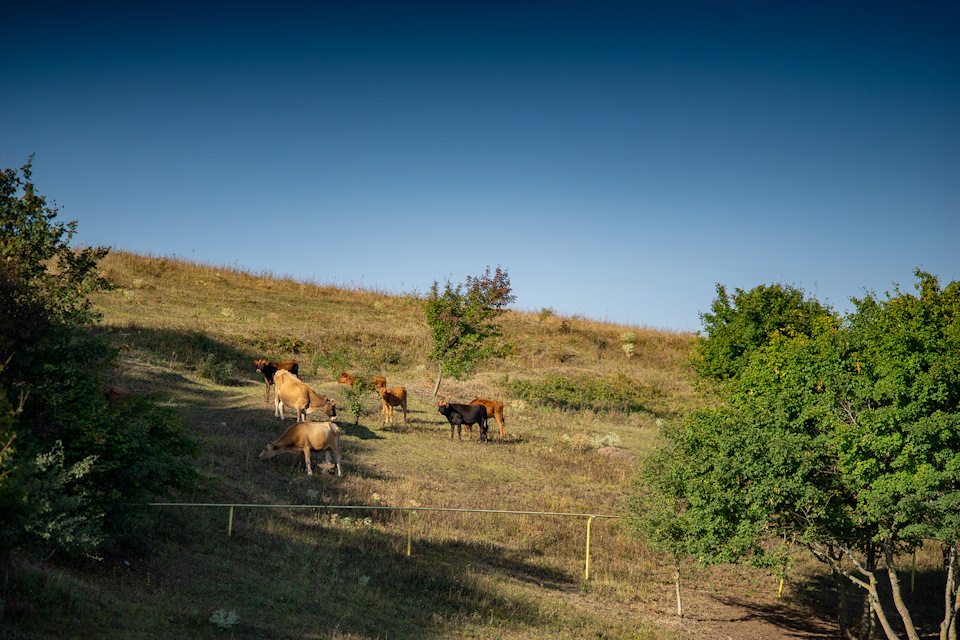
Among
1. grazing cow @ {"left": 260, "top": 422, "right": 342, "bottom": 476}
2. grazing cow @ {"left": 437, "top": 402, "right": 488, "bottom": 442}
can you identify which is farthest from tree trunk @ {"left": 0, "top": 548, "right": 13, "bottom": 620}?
grazing cow @ {"left": 437, "top": 402, "right": 488, "bottom": 442}

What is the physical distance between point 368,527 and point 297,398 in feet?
31.8

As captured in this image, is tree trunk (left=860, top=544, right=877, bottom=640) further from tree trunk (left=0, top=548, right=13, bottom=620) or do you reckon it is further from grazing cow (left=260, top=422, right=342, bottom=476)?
tree trunk (left=0, top=548, right=13, bottom=620)

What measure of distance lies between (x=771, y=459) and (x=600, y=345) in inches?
2011

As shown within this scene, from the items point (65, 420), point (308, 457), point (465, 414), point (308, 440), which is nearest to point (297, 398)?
point (308, 440)

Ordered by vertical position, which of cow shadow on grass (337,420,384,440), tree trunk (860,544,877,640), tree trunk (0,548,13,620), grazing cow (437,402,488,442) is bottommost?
tree trunk (860,544,877,640)

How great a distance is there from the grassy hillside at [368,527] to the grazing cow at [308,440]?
66 centimetres

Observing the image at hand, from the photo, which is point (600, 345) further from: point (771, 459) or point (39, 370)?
point (39, 370)

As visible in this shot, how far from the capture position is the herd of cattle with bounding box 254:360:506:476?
74.3ft

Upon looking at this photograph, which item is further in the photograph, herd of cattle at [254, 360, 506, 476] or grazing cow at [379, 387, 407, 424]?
grazing cow at [379, 387, 407, 424]

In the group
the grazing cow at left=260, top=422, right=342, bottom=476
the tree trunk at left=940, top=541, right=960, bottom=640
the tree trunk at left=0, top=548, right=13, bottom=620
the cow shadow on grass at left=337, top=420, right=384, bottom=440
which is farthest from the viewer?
the cow shadow on grass at left=337, top=420, right=384, bottom=440

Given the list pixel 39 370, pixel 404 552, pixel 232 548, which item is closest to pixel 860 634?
pixel 404 552

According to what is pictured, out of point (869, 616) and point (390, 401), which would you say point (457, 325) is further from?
point (869, 616)

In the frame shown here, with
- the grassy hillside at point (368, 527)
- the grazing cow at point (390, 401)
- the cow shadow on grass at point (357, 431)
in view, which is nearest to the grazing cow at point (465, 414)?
the grassy hillside at point (368, 527)

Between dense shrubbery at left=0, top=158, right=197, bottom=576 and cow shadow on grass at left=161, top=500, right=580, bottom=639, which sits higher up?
dense shrubbery at left=0, top=158, right=197, bottom=576
